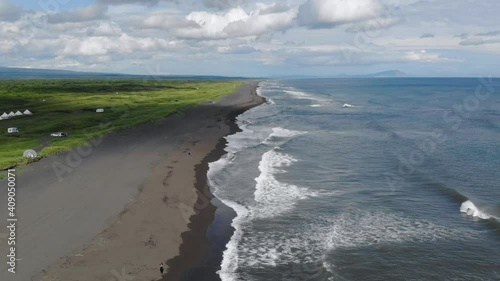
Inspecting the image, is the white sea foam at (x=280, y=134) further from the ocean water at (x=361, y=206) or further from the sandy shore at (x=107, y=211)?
the sandy shore at (x=107, y=211)

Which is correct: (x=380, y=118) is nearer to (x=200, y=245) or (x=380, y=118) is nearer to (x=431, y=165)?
(x=431, y=165)

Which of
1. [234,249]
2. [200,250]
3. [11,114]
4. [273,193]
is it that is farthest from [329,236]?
[11,114]

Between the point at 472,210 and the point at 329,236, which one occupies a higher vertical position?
the point at 472,210

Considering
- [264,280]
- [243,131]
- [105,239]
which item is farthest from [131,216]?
[243,131]

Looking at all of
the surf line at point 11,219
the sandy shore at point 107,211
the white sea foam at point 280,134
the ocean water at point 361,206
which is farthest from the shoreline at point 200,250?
the white sea foam at point 280,134

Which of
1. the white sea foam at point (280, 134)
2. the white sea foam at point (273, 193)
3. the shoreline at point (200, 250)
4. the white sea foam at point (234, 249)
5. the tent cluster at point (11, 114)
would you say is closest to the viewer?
the shoreline at point (200, 250)

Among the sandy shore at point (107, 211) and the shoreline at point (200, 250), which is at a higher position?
the sandy shore at point (107, 211)

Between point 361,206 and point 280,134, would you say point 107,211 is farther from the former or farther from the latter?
point 280,134
